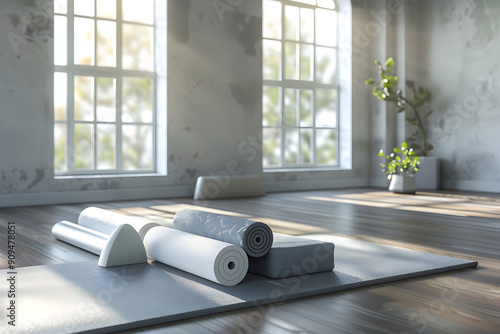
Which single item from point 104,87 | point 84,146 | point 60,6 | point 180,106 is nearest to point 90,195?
point 84,146

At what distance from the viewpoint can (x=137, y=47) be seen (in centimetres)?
764

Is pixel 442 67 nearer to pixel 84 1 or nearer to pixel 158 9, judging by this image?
pixel 158 9

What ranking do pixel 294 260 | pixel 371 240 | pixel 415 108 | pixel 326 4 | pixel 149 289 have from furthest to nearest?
1. pixel 326 4
2. pixel 415 108
3. pixel 371 240
4. pixel 294 260
5. pixel 149 289

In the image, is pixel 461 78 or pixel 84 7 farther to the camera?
pixel 461 78

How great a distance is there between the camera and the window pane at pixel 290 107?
8.92 m

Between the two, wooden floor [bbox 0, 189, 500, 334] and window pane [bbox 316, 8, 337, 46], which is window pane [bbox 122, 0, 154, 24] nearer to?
wooden floor [bbox 0, 189, 500, 334]

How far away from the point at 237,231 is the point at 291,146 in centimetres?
Answer: 626

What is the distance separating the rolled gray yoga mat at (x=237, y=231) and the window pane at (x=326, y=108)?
641cm

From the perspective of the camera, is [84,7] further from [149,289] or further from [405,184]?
[149,289]

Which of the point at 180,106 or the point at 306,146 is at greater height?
the point at 180,106

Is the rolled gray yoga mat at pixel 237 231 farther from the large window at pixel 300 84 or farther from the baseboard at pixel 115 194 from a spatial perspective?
the large window at pixel 300 84

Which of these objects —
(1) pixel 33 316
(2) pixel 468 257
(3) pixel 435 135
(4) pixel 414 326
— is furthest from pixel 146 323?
(3) pixel 435 135

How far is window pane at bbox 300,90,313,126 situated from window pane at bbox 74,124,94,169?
3454 mm

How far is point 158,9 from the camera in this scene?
764 centimetres
